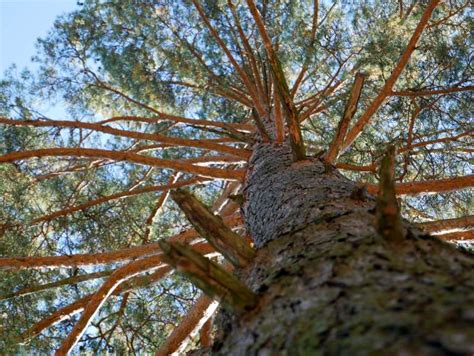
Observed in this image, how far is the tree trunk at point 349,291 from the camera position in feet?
2.19

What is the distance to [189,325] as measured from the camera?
3.11 meters

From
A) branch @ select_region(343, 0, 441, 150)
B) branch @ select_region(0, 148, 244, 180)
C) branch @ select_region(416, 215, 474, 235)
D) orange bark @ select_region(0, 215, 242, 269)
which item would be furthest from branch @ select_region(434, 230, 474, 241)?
orange bark @ select_region(0, 215, 242, 269)

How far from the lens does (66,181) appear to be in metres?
5.98

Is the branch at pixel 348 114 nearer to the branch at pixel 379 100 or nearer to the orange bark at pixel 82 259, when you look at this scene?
the branch at pixel 379 100

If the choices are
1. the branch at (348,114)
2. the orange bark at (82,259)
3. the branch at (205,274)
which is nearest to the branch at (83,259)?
the orange bark at (82,259)

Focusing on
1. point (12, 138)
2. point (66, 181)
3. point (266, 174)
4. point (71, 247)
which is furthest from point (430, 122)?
point (12, 138)

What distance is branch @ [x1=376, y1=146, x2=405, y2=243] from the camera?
93cm

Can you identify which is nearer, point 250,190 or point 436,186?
point 250,190

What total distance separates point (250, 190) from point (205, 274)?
151cm

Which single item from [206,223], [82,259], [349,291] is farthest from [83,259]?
[349,291]

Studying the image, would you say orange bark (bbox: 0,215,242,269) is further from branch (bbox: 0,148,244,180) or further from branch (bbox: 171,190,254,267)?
branch (bbox: 171,190,254,267)

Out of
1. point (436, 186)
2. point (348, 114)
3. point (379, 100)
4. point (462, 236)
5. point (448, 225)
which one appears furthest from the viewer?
point (379, 100)

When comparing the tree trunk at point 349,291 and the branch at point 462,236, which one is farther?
the branch at point 462,236

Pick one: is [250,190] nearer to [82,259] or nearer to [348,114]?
[348,114]
